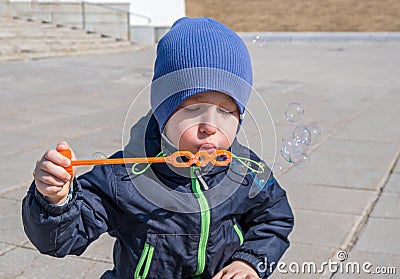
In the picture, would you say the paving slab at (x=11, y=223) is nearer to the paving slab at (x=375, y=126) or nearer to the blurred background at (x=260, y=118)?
the blurred background at (x=260, y=118)

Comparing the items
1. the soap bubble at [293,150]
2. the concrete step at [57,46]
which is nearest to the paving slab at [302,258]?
the soap bubble at [293,150]

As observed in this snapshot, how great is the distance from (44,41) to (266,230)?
1533 cm

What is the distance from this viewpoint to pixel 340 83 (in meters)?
11.0

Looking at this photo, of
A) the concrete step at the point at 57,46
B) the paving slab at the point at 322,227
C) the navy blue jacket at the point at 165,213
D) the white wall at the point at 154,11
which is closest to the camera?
the navy blue jacket at the point at 165,213

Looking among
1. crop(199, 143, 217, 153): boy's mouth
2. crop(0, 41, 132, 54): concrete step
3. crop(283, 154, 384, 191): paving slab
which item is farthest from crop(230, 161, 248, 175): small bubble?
crop(0, 41, 132, 54): concrete step

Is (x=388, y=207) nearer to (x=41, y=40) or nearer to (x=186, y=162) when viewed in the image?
(x=186, y=162)

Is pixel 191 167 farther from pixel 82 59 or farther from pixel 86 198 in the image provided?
pixel 82 59

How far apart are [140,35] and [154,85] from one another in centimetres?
2002

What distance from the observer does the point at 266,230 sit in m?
2.21

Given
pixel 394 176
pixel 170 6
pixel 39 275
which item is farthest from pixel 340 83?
pixel 170 6

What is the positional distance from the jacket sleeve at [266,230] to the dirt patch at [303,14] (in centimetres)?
2757

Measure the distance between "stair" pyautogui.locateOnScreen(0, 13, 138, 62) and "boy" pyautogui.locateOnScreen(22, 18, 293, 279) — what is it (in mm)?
12249

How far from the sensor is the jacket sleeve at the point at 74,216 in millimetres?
1853

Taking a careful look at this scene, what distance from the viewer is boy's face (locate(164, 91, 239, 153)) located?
188 centimetres
